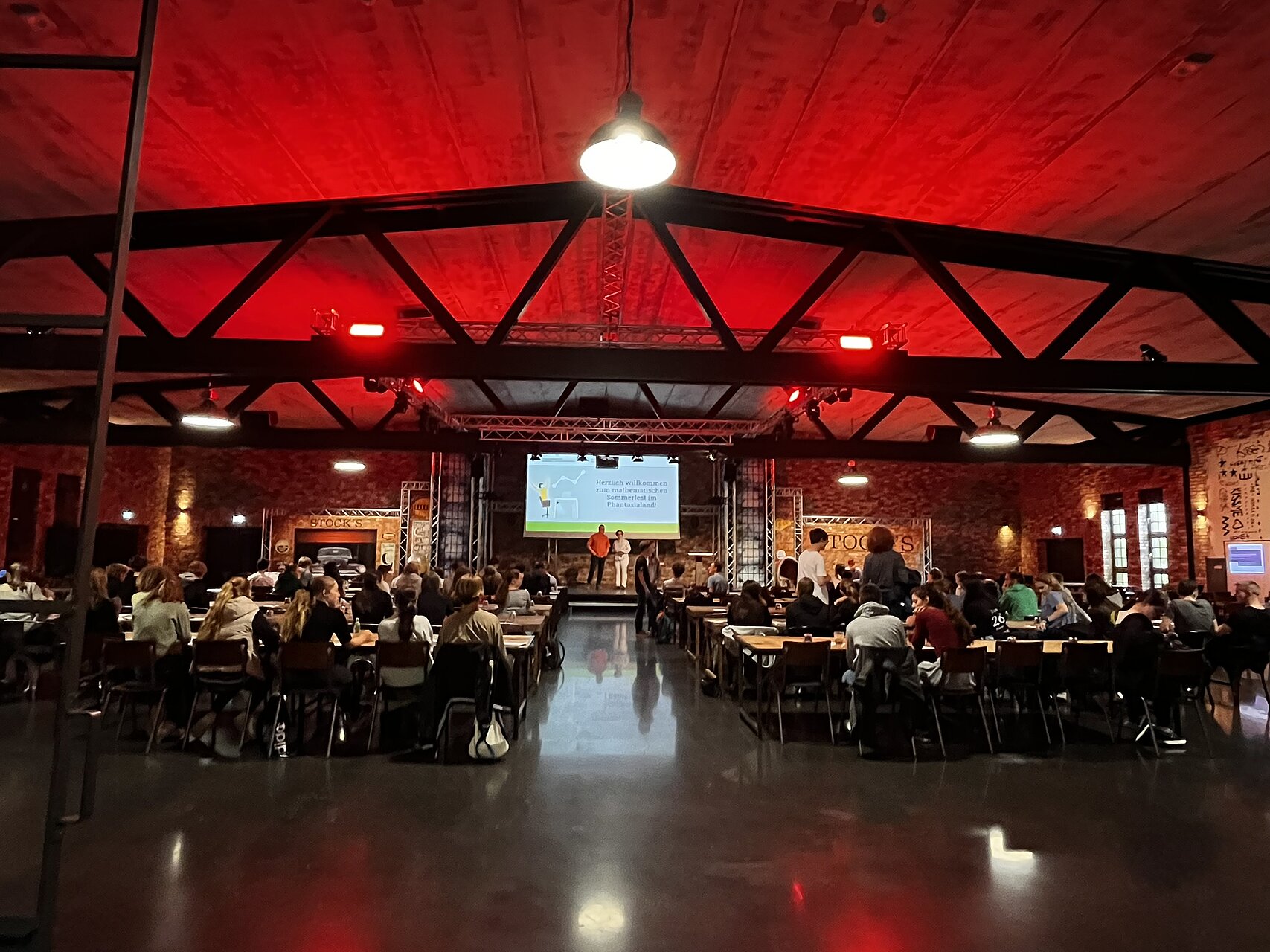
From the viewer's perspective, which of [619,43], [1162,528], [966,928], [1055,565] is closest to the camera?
[966,928]

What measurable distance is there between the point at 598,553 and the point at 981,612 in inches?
362

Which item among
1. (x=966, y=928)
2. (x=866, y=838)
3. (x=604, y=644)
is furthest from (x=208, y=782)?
(x=604, y=644)

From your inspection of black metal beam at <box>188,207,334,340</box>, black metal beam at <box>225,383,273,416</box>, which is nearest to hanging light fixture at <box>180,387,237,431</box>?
black metal beam at <box>225,383,273,416</box>

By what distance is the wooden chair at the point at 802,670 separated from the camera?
5.81m

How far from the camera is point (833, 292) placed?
7.27m

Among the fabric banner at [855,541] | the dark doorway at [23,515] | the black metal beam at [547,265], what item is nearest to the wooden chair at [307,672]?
the black metal beam at [547,265]

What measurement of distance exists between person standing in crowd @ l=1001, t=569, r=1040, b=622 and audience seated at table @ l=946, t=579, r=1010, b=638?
3.07 ft

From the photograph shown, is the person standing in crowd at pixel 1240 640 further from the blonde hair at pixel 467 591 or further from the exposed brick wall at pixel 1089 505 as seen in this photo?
the blonde hair at pixel 467 591

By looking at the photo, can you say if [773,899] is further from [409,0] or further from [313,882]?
[409,0]

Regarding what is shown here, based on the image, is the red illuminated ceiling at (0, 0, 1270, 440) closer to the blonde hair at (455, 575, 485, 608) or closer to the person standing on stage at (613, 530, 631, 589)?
the blonde hair at (455, 575, 485, 608)

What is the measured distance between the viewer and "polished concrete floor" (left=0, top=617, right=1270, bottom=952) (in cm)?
295

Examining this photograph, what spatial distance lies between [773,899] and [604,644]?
8154 millimetres

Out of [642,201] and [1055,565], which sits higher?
[642,201]

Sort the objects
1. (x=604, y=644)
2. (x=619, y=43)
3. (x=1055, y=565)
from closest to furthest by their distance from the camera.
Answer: (x=619, y=43)
(x=604, y=644)
(x=1055, y=565)
